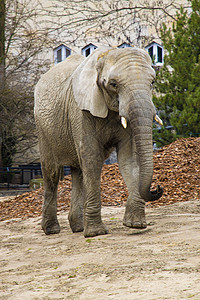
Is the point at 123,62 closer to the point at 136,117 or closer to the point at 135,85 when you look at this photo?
the point at 135,85

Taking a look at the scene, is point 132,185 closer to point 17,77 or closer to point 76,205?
point 76,205

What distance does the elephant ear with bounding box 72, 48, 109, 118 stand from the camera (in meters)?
6.35

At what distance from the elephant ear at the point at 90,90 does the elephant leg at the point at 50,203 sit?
1649 mm

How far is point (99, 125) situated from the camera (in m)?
6.50

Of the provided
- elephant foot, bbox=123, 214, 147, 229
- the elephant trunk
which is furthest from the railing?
the elephant trunk

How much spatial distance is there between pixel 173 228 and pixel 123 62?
2.08m

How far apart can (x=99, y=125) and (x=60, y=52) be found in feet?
60.2

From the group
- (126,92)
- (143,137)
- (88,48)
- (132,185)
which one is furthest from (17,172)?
(143,137)

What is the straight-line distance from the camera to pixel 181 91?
16.6 metres

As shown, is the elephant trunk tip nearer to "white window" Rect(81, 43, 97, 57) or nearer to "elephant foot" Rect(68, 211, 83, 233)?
"elephant foot" Rect(68, 211, 83, 233)

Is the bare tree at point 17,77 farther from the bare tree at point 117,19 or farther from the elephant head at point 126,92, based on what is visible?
the elephant head at point 126,92

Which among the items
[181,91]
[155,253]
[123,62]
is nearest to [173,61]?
[181,91]

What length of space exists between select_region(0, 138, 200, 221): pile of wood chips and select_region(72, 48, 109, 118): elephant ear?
3795mm

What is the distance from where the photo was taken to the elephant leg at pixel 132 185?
638 centimetres
